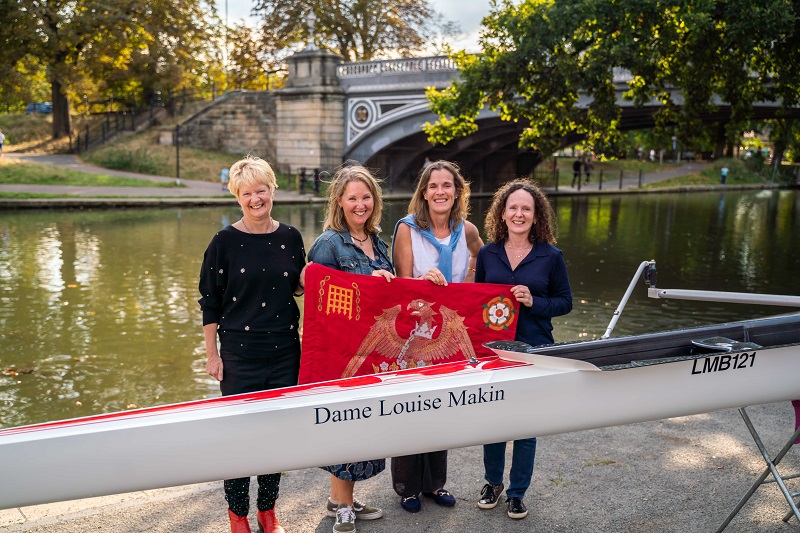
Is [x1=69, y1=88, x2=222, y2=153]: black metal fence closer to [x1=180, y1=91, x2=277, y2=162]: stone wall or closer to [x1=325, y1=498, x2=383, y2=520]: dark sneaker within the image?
[x1=180, y1=91, x2=277, y2=162]: stone wall

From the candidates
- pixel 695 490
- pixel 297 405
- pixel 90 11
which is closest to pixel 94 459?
pixel 297 405

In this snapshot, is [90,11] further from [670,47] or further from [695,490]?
[695,490]

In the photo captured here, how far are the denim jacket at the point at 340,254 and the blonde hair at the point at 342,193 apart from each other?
0.05 meters

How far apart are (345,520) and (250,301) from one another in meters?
1.27

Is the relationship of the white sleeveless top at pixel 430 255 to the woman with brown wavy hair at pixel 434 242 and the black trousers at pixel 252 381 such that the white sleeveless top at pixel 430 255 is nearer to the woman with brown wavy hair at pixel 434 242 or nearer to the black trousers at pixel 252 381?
the woman with brown wavy hair at pixel 434 242

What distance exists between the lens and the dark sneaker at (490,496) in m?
4.27

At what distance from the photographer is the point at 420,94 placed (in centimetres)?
3044

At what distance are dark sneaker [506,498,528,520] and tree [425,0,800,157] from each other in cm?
1163

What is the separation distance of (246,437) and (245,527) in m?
0.84

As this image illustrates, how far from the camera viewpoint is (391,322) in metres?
4.11

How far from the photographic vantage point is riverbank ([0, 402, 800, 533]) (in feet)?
13.3

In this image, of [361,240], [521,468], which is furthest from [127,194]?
[521,468]

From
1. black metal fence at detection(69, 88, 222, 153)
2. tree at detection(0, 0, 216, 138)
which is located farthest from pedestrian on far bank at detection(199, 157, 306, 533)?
black metal fence at detection(69, 88, 222, 153)

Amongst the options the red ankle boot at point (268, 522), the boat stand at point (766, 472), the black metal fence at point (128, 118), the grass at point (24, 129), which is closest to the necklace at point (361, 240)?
the red ankle boot at point (268, 522)
